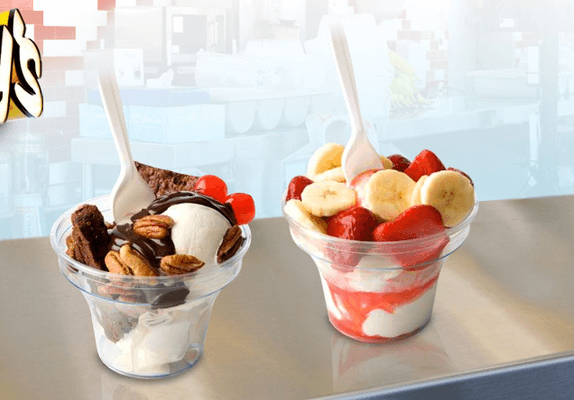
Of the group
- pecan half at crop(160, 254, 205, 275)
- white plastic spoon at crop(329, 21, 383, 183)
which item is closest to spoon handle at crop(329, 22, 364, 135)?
white plastic spoon at crop(329, 21, 383, 183)

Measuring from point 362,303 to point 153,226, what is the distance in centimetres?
29

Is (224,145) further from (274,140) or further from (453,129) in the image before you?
(453,129)

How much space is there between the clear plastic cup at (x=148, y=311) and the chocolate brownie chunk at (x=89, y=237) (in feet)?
0.04

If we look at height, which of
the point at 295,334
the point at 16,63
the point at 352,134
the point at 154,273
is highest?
the point at 16,63

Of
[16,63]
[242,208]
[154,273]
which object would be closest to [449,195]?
[242,208]

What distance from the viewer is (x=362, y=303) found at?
86cm

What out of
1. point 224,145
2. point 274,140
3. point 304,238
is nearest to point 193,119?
point 224,145

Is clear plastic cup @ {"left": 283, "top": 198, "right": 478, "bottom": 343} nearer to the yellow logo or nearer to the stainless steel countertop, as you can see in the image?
the stainless steel countertop

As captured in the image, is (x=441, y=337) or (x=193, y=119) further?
(x=193, y=119)

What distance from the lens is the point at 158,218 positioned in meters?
0.76

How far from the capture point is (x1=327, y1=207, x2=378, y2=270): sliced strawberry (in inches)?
31.1

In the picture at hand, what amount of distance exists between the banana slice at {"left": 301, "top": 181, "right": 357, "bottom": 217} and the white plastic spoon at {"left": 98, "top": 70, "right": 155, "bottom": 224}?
0.69 feet

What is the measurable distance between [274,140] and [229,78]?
375mm

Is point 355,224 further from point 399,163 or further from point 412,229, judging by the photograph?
point 399,163
